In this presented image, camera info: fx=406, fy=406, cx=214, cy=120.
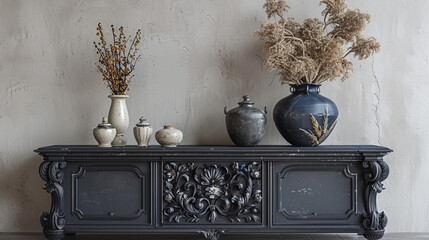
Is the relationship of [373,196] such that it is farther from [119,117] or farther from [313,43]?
[119,117]

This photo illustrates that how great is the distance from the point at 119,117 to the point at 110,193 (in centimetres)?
54

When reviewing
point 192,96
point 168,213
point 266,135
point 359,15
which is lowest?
point 168,213

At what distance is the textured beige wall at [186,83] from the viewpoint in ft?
10.2

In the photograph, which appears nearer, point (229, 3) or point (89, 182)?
point (89, 182)

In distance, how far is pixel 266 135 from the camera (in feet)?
10.2

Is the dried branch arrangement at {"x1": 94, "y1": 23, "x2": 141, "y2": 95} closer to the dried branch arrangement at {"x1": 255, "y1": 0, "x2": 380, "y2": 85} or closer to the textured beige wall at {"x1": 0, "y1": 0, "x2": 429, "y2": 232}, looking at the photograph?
the textured beige wall at {"x1": 0, "y1": 0, "x2": 429, "y2": 232}

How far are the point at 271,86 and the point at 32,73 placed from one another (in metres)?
1.83

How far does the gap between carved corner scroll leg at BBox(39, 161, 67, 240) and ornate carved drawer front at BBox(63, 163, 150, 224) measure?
0.25 ft

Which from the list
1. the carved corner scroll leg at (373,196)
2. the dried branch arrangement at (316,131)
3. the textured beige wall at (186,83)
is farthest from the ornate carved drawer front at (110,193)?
the carved corner scroll leg at (373,196)

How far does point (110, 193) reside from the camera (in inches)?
105

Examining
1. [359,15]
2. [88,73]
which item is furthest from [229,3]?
[88,73]

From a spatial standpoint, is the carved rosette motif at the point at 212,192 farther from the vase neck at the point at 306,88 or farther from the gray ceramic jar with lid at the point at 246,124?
the vase neck at the point at 306,88

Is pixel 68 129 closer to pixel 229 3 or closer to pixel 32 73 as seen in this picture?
pixel 32 73

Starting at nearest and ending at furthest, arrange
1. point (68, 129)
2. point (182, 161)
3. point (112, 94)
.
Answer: point (182, 161), point (112, 94), point (68, 129)
